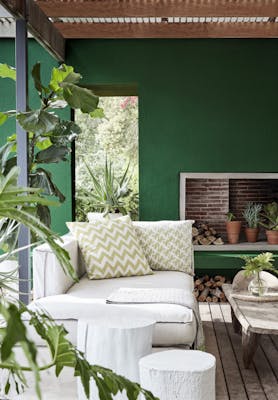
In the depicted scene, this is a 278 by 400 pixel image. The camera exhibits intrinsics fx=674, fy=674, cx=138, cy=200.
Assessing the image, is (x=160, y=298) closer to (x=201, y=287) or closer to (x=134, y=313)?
(x=134, y=313)

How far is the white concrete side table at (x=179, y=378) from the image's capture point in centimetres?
321

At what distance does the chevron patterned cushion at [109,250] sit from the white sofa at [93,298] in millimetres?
77

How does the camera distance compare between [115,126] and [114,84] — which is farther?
[115,126]

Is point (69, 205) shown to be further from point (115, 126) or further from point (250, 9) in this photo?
point (115, 126)

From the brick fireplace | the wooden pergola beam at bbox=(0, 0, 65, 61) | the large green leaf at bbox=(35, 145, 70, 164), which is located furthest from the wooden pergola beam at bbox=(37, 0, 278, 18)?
the brick fireplace

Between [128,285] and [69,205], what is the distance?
2.31 meters

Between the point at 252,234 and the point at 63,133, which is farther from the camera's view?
the point at 252,234

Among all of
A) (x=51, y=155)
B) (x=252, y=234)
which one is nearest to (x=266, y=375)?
(x=51, y=155)

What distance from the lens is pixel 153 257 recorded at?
5.65 metres

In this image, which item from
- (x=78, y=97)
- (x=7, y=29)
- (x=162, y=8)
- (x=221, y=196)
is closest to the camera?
(x=78, y=97)

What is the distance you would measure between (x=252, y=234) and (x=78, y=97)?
285cm

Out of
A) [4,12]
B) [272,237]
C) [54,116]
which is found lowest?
[272,237]

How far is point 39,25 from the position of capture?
5.52m

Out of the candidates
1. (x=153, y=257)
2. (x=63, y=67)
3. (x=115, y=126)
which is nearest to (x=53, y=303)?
(x=153, y=257)
